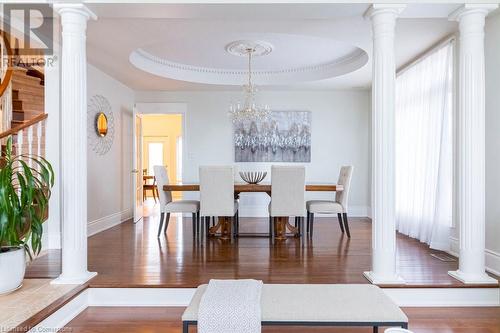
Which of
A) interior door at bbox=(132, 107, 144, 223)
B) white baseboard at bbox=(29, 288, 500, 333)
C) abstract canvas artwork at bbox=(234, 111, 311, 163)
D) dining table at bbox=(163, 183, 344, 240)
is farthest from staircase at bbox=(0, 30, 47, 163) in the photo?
abstract canvas artwork at bbox=(234, 111, 311, 163)

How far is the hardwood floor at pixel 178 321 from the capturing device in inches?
98.0

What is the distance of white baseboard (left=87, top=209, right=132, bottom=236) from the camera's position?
5.04m

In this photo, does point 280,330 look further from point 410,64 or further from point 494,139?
point 410,64

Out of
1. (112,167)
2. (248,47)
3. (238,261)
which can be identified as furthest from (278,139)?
(238,261)

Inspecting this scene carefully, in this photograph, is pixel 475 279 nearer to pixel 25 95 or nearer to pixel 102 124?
pixel 102 124

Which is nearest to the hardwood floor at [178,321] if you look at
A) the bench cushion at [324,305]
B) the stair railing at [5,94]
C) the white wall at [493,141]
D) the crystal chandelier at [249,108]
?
the bench cushion at [324,305]

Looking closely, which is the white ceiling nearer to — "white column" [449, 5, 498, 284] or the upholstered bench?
"white column" [449, 5, 498, 284]

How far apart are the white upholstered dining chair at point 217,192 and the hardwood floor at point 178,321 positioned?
5.29ft

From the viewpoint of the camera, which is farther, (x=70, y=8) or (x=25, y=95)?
(x=25, y=95)

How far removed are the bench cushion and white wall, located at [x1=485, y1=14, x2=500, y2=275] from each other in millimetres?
1968

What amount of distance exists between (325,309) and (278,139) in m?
4.99

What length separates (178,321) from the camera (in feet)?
8.59

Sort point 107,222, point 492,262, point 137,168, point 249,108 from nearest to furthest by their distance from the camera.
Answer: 1. point 492,262
2. point 107,222
3. point 249,108
4. point 137,168

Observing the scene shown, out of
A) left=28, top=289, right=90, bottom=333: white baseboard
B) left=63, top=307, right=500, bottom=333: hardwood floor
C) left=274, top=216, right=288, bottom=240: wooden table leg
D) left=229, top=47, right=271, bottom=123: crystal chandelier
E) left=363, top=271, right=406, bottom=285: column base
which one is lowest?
left=63, top=307, right=500, bottom=333: hardwood floor
